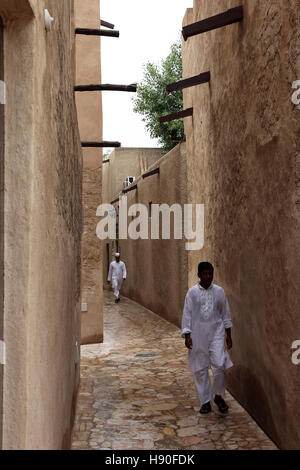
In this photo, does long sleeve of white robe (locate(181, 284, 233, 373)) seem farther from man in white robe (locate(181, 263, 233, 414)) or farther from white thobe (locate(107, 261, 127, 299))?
white thobe (locate(107, 261, 127, 299))

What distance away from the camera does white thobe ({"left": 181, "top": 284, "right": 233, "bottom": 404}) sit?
5520 millimetres

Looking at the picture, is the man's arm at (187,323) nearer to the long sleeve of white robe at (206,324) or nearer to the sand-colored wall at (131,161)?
the long sleeve of white robe at (206,324)

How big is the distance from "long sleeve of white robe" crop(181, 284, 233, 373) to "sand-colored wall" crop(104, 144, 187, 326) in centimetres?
544

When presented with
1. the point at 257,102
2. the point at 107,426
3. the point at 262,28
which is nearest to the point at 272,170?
the point at 257,102

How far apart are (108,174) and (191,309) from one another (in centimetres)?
2317

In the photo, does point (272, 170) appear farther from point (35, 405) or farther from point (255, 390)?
point (35, 405)

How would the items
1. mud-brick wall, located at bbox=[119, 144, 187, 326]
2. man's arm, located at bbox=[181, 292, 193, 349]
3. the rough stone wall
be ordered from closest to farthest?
1. man's arm, located at bbox=[181, 292, 193, 349]
2. mud-brick wall, located at bbox=[119, 144, 187, 326]
3. the rough stone wall

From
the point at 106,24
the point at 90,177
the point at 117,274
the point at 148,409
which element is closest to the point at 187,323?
the point at 148,409

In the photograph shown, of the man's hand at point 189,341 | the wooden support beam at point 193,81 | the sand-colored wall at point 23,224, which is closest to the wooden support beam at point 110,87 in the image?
the wooden support beam at point 193,81

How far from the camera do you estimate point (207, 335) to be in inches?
221

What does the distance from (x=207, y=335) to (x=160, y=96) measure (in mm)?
22245

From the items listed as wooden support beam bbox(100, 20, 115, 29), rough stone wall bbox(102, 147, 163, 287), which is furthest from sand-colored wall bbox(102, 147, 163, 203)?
wooden support beam bbox(100, 20, 115, 29)

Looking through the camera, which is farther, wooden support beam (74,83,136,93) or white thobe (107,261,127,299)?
white thobe (107,261,127,299)

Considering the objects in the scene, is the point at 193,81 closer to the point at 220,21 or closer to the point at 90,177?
the point at 220,21
